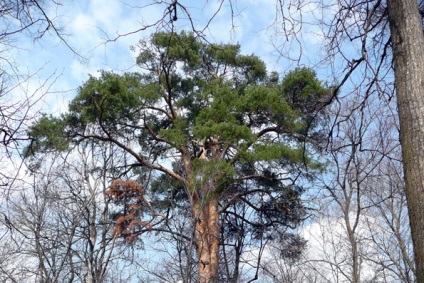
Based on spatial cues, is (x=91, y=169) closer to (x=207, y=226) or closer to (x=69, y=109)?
(x=69, y=109)

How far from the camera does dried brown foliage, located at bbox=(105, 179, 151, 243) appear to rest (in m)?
12.6

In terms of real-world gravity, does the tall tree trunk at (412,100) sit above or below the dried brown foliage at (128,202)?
below

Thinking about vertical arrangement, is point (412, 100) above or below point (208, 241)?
below

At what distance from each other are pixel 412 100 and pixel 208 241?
10.0m

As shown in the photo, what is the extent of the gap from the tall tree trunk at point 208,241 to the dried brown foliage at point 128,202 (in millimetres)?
1440

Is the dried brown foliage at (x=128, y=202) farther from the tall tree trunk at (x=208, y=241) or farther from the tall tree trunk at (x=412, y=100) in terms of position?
the tall tree trunk at (x=412, y=100)

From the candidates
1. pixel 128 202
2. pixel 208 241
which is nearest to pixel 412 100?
pixel 208 241

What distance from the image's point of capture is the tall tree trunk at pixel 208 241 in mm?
11984

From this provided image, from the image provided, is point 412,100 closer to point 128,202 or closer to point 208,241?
point 208,241

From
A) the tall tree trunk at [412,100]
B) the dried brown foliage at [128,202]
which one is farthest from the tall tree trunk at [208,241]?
the tall tree trunk at [412,100]

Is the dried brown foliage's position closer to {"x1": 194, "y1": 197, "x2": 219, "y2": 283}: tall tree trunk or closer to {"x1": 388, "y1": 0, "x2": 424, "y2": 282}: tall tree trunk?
{"x1": 194, "y1": 197, "x2": 219, "y2": 283}: tall tree trunk

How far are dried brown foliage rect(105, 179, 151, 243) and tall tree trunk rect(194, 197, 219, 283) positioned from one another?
4.72 ft

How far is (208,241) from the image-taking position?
12.9m

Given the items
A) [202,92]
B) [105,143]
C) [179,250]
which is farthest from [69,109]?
[179,250]
